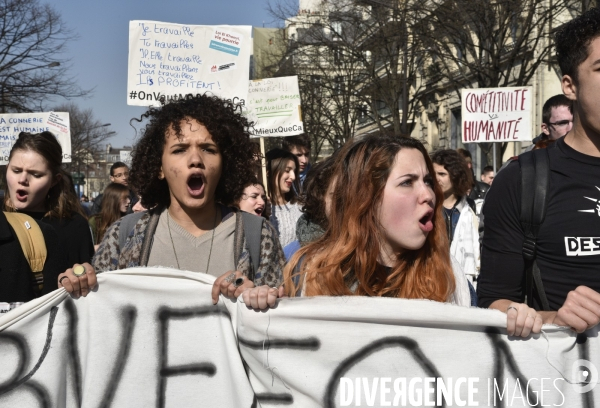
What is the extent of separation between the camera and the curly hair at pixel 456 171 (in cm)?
646

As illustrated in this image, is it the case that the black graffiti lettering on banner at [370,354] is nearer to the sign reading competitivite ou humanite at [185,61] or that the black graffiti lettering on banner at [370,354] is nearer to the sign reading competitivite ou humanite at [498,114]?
the sign reading competitivite ou humanite at [185,61]

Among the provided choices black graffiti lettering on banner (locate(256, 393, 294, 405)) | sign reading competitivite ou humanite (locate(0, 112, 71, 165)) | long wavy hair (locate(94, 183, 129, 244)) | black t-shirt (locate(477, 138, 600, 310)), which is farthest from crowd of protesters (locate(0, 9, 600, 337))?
sign reading competitivite ou humanite (locate(0, 112, 71, 165))

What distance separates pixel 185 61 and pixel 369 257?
201 inches

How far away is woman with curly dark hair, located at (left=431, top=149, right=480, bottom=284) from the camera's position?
6.20m

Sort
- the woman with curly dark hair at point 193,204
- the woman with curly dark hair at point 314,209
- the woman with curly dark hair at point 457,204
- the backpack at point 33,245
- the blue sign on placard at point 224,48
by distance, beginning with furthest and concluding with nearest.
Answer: the blue sign on placard at point 224,48, the woman with curly dark hair at point 457,204, the woman with curly dark hair at point 314,209, the backpack at point 33,245, the woman with curly dark hair at point 193,204

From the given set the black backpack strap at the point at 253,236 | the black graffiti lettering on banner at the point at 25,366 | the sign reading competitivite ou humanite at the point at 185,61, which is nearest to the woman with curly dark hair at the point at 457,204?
the sign reading competitivite ou humanite at the point at 185,61

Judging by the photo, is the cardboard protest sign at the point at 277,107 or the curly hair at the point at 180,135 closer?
the curly hair at the point at 180,135

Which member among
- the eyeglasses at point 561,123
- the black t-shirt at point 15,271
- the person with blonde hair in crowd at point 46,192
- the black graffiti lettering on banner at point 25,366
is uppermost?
the eyeglasses at point 561,123

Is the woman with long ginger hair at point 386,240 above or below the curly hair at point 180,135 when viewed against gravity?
below

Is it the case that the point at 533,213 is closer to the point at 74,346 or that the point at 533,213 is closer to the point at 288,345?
the point at 288,345

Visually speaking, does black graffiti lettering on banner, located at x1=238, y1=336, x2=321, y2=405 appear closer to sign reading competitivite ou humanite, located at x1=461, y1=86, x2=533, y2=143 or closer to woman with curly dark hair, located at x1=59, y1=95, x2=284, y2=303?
woman with curly dark hair, located at x1=59, y1=95, x2=284, y2=303

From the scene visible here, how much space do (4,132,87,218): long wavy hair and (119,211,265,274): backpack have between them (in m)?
1.50

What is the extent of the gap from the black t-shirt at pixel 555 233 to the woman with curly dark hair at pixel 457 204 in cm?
357

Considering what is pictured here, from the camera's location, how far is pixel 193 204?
2.94m
